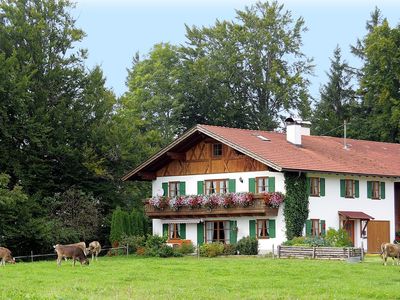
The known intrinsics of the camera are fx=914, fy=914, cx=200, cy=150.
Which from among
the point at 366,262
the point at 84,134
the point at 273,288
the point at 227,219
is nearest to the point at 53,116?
the point at 84,134

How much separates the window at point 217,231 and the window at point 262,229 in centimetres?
217

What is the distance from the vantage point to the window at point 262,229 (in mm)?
48406

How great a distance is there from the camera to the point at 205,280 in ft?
97.1

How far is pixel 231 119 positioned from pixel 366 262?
38326 millimetres

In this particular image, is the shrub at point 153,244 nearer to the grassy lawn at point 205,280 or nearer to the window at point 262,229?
the window at point 262,229

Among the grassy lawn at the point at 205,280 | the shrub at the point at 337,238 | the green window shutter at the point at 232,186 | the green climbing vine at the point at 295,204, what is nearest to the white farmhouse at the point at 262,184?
the green window shutter at the point at 232,186

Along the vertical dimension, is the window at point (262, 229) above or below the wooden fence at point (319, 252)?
above

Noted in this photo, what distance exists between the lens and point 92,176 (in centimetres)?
5700

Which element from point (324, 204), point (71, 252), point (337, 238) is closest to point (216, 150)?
point (324, 204)

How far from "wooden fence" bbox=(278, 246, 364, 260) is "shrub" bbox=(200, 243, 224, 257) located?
202 inches

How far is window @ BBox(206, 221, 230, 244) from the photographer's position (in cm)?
5038

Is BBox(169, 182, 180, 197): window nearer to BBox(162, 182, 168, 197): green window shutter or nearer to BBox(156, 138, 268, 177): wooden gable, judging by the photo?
BBox(162, 182, 168, 197): green window shutter

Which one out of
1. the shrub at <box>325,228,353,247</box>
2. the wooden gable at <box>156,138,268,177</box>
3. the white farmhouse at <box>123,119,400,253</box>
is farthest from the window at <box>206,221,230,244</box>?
the shrub at <box>325,228,353,247</box>

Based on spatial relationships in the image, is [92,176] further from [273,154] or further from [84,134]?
[273,154]
